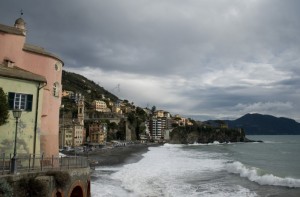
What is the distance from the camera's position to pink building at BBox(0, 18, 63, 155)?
62.2ft

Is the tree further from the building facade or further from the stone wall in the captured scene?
the stone wall

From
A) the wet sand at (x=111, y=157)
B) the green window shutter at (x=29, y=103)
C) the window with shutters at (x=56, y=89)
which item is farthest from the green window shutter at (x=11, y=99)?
the wet sand at (x=111, y=157)

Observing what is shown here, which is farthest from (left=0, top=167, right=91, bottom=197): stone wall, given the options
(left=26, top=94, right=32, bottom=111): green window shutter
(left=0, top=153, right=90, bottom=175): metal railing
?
(left=26, top=94, right=32, bottom=111): green window shutter

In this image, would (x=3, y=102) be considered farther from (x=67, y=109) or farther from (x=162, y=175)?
(x=67, y=109)

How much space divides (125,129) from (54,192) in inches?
5751

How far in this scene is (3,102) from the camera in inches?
595

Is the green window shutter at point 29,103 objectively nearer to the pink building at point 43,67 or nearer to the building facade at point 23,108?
the building facade at point 23,108

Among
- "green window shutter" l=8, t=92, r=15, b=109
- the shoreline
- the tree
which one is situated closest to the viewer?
the tree

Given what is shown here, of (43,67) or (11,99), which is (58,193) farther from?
(43,67)

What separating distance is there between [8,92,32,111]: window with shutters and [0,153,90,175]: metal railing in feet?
7.35

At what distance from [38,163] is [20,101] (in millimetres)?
3077

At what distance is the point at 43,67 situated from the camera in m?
20.7

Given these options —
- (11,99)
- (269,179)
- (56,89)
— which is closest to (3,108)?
(11,99)

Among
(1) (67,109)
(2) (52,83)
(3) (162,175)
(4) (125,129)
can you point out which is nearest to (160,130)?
(4) (125,129)
